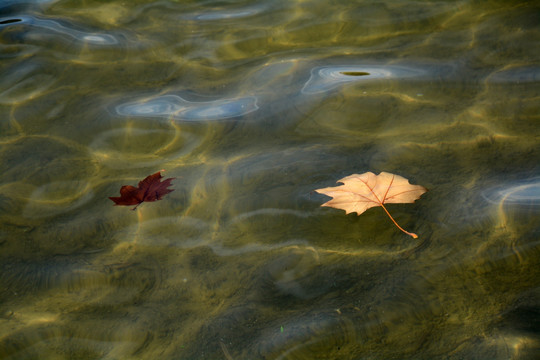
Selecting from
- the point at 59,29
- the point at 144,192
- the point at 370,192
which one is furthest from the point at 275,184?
the point at 59,29

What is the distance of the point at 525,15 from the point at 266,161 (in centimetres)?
214

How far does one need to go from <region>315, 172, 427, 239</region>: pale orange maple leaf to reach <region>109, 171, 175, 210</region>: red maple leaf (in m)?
0.71

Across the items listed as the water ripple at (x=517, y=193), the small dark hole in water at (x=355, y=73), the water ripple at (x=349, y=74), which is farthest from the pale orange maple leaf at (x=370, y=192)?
the small dark hole in water at (x=355, y=73)

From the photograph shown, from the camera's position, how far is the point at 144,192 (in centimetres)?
226

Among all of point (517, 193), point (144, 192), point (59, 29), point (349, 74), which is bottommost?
point (144, 192)

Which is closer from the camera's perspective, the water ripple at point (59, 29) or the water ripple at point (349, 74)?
the water ripple at point (349, 74)

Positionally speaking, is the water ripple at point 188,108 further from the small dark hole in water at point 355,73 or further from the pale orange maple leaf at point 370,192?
the pale orange maple leaf at point 370,192

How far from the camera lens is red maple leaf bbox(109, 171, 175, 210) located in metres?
2.23

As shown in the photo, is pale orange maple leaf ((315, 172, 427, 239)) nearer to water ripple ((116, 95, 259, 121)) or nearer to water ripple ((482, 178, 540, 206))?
water ripple ((482, 178, 540, 206))

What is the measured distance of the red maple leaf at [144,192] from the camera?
223 cm

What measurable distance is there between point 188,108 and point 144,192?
73cm

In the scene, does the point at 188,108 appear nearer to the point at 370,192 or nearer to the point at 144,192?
the point at 144,192

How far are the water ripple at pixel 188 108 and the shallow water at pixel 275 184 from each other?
0.01 m

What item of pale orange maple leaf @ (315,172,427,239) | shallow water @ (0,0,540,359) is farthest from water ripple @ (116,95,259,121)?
pale orange maple leaf @ (315,172,427,239)
